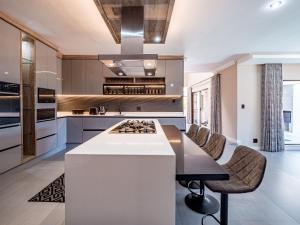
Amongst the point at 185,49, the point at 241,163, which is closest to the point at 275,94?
the point at 185,49

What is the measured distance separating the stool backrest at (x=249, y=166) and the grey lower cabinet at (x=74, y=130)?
13.6 ft

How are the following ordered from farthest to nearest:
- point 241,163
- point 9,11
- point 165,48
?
point 165,48
point 9,11
point 241,163

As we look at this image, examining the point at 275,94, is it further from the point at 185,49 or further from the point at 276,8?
the point at 276,8

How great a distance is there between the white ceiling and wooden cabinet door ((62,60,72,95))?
1.57 feet

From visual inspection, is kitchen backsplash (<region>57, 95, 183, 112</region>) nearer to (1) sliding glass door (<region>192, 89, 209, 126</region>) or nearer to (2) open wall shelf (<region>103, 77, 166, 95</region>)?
(2) open wall shelf (<region>103, 77, 166, 95</region>)

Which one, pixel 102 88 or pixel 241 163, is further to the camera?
pixel 102 88

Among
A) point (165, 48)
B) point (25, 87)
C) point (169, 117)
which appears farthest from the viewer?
point (169, 117)

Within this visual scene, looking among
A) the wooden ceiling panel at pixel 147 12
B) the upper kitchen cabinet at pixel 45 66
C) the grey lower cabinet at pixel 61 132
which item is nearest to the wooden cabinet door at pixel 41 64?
the upper kitchen cabinet at pixel 45 66

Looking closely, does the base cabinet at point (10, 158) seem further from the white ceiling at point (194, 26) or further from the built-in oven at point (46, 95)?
the white ceiling at point (194, 26)

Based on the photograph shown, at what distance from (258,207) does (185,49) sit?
365 centimetres

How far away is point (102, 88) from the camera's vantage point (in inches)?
225

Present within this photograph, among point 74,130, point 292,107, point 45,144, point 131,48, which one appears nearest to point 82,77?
point 74,130

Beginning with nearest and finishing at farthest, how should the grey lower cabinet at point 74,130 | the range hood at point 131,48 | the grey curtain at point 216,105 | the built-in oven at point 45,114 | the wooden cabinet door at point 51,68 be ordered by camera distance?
1. the range hood at point 131,48
2. the built-in oven at point 45,114
3. the wooden cabinet door at point 51,68
4. the grey lower cabinet at point 74,130
5. the grey curtain at point 216,105

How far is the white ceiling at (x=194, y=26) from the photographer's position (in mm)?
2895
